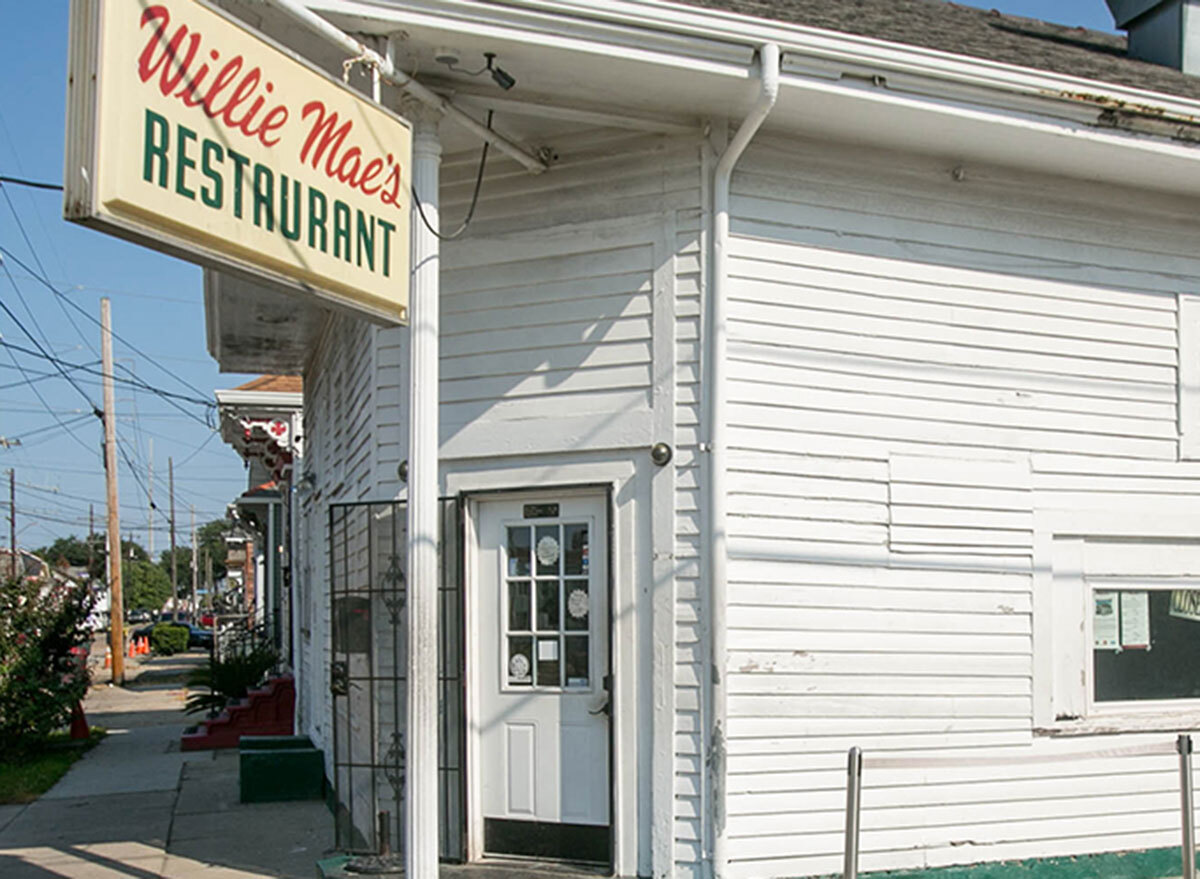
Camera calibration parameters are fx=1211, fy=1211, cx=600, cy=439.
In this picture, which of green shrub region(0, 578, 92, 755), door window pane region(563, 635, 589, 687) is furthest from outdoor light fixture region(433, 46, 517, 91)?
green shrub region(0, 578, 92, 755)

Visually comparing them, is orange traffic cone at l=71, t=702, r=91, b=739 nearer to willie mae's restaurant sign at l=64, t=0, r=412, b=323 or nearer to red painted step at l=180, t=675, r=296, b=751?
red painted step at l=180, t=675, r=296, b=751

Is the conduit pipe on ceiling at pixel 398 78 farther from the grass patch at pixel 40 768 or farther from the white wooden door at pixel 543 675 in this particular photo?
the grass patch at pixel 40 768

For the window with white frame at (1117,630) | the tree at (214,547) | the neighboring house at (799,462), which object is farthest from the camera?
the tree at (214,547)

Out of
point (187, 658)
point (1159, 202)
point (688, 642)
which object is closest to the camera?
point (688, 642)

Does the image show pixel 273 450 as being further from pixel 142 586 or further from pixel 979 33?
pixel 142 586

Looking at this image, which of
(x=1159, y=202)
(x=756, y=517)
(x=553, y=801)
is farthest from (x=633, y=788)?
(x=1159, y=202)

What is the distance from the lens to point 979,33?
8.43 meters

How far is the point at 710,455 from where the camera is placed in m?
6.63

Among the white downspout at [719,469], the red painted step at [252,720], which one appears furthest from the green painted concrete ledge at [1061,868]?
the red painted step at [252,720]

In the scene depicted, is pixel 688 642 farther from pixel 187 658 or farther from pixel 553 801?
pixel 187 658

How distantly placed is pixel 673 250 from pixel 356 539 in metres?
3.14

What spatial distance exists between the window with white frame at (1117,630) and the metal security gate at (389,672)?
11.4 ft

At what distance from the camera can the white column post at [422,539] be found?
5891 millimetres

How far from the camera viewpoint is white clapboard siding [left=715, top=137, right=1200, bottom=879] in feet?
22.1
